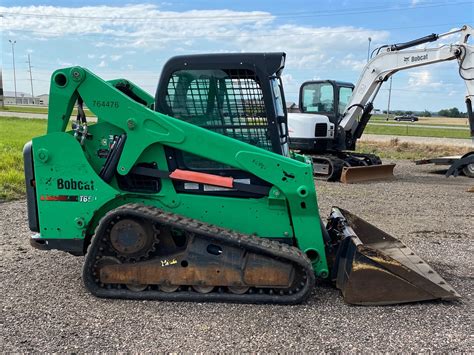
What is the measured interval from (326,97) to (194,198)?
9.73 metres

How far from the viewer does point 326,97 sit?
529 inches

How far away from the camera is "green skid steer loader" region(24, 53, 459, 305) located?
4.21 meters

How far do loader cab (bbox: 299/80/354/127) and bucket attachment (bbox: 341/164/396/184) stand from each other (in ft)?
4.87

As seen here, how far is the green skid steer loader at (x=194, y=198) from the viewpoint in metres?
4.21

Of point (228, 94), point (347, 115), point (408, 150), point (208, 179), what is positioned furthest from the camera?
point (408, 150)

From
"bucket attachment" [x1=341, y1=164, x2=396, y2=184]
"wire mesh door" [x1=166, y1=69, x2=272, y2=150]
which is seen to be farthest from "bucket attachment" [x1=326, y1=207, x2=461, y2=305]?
"bucket attachment" [x1=341, y1=164, x2=396, y2=184]

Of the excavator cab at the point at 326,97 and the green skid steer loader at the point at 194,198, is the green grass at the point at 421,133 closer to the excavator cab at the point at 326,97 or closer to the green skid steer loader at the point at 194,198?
the excavator cab at the point at 326,97

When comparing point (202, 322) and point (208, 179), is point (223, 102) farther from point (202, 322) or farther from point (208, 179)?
point (202, 322)

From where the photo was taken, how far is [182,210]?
4512mm

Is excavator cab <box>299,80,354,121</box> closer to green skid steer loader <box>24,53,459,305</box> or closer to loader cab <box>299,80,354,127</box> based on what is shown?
loader cab <box>299,80,354,127</box>

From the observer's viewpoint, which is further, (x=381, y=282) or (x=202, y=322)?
(x=381, y=282)

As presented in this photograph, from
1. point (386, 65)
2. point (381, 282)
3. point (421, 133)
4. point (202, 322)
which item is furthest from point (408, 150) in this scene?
point (202, 322)

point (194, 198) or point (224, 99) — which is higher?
point (224, 99)

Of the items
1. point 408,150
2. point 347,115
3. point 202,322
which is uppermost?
point 347,115
